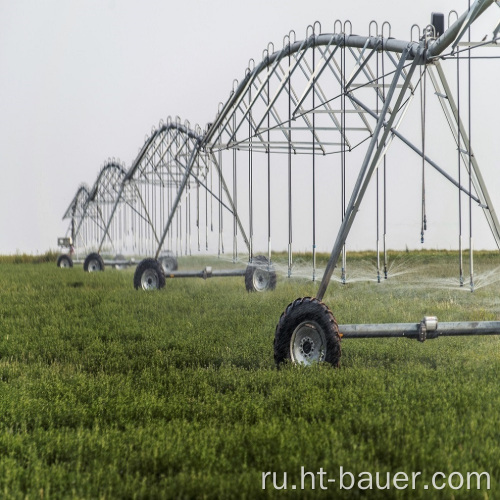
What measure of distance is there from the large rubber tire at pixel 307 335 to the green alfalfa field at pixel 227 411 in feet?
1.38

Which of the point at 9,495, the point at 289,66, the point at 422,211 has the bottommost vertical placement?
the point at 9,495

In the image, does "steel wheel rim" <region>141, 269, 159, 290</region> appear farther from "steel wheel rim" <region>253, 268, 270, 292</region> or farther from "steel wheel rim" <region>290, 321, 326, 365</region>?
"steel wheel rim" <region>290, 321, 326, 365</region>

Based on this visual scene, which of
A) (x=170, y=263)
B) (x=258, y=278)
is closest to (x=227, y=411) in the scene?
(x=258, y=278)

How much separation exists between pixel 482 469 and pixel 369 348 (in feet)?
20.2

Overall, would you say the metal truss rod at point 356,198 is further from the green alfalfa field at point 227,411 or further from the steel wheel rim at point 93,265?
the steel wheel rim at point 93,265

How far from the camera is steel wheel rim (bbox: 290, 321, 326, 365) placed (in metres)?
9.74

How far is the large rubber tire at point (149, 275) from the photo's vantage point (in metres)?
23.0

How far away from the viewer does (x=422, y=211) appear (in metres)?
11.6

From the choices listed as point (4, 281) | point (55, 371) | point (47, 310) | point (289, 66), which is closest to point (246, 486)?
point (55, 371)

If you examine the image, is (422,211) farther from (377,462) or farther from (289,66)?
(377,462)

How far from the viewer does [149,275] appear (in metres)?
23.3

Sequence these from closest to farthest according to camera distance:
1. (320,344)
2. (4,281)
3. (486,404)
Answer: (486,404) < (320,344) < (4,281)

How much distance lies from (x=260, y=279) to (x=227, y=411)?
14.8m

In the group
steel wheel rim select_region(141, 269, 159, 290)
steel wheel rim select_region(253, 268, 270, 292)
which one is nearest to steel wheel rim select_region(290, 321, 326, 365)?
steel wheel rim select_region(253, 268, 270, 292)
